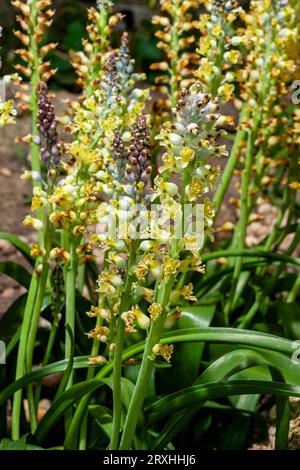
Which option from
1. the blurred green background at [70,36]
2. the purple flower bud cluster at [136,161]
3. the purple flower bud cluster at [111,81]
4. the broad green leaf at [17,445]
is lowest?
the broad green leaf at [17,445]

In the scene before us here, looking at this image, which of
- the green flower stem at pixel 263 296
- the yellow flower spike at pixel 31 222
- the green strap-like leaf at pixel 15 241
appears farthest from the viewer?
the green flower stem at pixel 263 296

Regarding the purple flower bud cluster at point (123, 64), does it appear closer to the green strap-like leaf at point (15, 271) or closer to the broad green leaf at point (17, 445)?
the green strap-like leaf at point (15, 271)

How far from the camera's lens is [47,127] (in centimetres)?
254

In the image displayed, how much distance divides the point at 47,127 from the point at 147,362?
0.79 metres

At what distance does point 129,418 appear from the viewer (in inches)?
96.1

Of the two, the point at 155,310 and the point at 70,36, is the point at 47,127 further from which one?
the point at 70,36

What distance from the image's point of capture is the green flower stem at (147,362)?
221 cm

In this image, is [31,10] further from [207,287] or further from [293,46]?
[207,287]

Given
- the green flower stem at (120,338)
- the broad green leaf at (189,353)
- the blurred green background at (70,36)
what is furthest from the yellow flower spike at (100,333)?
the blurred green background at (70,36)

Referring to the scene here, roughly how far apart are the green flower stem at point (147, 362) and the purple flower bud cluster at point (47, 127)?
0.64 meters

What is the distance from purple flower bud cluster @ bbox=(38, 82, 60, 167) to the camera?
2.50 meters

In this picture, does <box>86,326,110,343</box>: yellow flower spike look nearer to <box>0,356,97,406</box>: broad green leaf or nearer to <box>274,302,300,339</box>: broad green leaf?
<box>0,356,97,406</box>: broad green leaf

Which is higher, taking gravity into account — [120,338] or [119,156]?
[119,156]

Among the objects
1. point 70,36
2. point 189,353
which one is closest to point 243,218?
point 189,353
